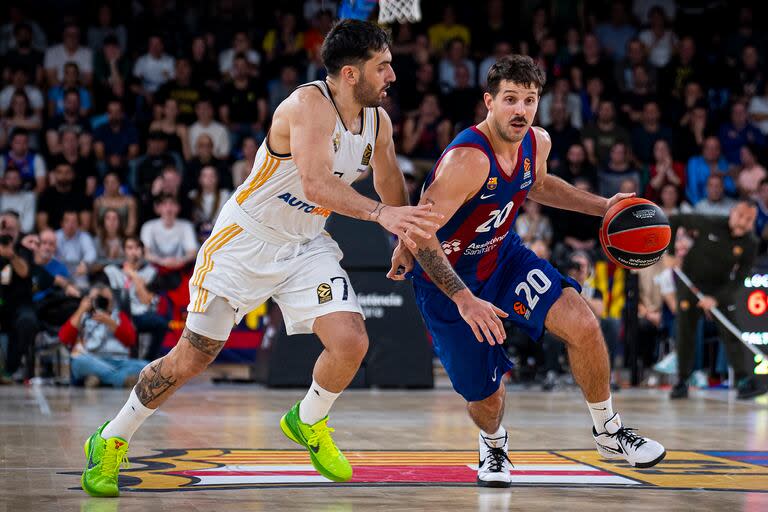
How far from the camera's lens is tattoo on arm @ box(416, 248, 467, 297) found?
501cm

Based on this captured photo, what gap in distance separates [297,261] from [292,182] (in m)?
0.36

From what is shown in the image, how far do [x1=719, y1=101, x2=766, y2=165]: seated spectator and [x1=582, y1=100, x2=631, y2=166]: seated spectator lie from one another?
4.57ft

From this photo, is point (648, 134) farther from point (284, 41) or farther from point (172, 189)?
point (172, 189)

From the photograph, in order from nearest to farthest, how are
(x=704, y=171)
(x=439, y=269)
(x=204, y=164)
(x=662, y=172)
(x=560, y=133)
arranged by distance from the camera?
(x=439, y=269)
(x=204, y=164)
(x=662, y=172)
(x=704, y=171)
(x=560, y=133)

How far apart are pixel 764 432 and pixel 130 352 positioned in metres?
6.60

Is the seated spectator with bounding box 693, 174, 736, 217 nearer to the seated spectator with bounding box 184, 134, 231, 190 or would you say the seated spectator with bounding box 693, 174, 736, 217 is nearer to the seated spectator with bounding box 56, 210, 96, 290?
the seated spectator with bounding box 184, 134, 231, 190

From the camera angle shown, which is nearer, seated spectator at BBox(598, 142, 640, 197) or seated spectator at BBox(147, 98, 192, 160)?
seated spectator at BBox(598, 142, 640, 197)

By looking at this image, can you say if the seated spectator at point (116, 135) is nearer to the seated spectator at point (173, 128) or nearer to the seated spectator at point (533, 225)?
the seated spectator at point (173, 128)

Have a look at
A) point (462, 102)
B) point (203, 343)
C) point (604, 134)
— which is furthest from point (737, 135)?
point (203, 343)

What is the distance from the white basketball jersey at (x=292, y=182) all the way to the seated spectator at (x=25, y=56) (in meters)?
11.2

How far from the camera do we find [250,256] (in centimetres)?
537

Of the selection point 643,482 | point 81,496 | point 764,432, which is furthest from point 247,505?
point 764,432

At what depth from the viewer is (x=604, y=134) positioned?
51.2ft

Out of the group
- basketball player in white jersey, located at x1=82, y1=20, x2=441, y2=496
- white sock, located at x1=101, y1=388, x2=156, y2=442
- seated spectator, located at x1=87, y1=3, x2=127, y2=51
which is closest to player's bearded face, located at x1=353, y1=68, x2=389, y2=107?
basketball player in white jersey, located at x1=82, y1=20, x2=441, y2=496
